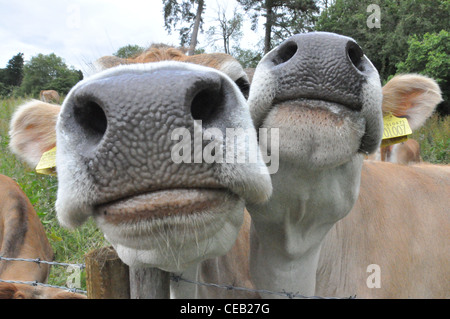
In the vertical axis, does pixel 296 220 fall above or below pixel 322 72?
below

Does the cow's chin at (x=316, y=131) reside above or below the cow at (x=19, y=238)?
above

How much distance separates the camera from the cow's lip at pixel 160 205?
46.8 inches

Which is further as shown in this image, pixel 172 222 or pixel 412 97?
pixel 412 97

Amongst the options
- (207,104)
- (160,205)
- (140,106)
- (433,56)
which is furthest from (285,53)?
(433,56)

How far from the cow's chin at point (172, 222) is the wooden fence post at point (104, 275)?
55 cm

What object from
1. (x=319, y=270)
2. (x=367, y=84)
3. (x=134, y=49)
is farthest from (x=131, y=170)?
(x=319, y=270)

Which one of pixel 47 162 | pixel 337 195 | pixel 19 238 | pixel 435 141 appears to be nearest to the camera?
pixel 337 195

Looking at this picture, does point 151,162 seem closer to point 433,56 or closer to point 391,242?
point 391,242

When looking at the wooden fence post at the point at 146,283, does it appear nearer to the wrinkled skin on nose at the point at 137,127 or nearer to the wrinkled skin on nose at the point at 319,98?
the wrinkled skin on nose at the point at 137,127

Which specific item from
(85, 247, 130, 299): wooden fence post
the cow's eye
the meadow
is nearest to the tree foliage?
the meadow

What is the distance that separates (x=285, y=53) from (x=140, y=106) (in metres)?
0.98

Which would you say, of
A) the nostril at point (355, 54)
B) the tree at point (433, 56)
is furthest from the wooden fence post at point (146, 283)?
the tree at point (433, 56)

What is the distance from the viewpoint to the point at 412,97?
2.62m
